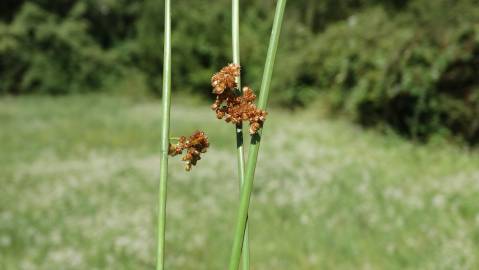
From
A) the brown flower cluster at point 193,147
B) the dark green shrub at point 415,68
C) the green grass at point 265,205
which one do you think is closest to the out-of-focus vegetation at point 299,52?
the dark green shrub at point 415,68

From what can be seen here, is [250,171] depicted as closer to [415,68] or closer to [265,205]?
[265,205]

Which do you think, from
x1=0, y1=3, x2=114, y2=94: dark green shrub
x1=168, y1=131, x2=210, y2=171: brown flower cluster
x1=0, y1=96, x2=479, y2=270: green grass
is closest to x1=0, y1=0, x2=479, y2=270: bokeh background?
x1=0, y1=96, x2=479, y2=270: green grass

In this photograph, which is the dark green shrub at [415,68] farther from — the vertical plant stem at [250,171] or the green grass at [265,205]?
the vertical plant stem at [250,171]

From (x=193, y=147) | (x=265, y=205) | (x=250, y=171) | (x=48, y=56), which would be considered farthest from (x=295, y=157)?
(x=48, y=56)

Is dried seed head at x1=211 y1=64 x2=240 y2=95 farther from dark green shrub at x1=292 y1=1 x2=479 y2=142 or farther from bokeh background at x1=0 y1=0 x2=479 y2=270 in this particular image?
dark green shrub at x1=292 y1=1 x2=479 y2=142

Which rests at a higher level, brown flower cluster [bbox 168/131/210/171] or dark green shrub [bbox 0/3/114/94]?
dark green shrub [bbox 0/3/114/94]
